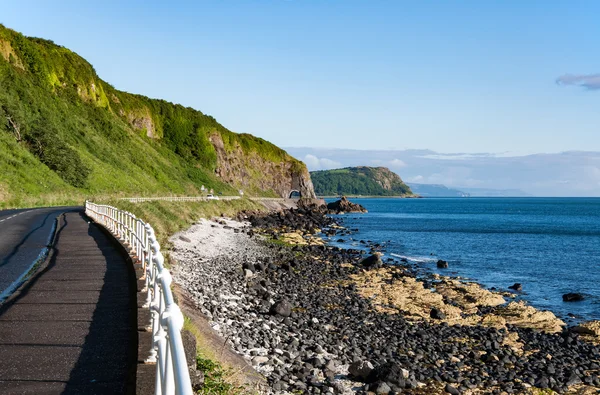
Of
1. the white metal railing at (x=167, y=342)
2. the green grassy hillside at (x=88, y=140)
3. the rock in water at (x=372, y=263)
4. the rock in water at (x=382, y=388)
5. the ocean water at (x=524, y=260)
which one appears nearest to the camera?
the white metal railing at (x=167, y=342)

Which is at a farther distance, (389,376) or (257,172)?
(257,172)

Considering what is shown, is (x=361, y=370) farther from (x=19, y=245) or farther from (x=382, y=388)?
(x=19, y=245)

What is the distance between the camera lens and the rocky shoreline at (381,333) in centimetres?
1319

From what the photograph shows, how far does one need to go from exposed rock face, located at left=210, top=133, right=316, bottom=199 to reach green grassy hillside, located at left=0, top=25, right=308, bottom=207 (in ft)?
1.42

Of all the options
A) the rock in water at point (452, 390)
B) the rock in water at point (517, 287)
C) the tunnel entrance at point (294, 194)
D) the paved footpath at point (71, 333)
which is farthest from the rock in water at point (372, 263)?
the tunnel entrance at point (294, 194)

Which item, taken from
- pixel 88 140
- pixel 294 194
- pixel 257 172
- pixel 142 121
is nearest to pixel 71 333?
pixel 88 140

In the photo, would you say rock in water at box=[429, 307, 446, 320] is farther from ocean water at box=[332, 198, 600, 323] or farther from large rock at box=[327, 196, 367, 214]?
large rock at box=[327, 196, 367, 214]

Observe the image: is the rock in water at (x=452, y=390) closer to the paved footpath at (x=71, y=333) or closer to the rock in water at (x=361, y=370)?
the rock in water at (x=361, y=370)

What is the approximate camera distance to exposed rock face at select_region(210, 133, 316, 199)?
13838 centimetres

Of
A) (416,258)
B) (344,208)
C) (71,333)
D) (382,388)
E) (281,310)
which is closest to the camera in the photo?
(71,333)

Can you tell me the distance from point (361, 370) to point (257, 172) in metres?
139

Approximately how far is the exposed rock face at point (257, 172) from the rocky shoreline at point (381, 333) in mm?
107518

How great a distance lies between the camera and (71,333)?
26.3 feet

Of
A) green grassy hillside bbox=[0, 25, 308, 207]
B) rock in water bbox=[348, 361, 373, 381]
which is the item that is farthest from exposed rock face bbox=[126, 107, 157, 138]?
rock in water bbox=[348, 361, 373, 381]
